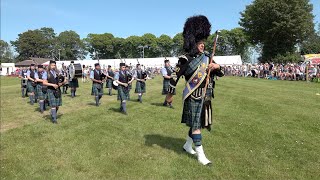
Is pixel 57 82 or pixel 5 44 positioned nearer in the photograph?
pixel 57 82

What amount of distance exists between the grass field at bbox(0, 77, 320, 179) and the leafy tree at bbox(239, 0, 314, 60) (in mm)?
38682

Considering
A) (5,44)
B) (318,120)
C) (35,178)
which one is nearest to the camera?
(35,178)

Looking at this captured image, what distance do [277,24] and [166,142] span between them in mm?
43244

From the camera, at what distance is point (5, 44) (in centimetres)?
12638

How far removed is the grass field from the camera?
222 inches

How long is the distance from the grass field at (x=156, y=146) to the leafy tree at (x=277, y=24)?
38.7 meters

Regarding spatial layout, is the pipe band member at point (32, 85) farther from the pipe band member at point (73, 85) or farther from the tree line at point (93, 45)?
the tree line at point (93, 45)

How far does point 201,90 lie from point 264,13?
153 feet

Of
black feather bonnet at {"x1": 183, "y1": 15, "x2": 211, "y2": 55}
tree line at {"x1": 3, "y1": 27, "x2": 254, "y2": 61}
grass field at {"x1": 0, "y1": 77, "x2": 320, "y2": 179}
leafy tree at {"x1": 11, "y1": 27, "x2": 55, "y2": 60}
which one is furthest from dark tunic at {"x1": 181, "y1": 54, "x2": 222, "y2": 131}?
leafy tree at {"x1": 11, "y1": 27, "x2": 55, "y2": 60}

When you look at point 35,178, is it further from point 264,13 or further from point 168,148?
point 264,13

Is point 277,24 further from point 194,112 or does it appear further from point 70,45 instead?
point 70,45

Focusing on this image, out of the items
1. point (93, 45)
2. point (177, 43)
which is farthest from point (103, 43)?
point (177, 43)

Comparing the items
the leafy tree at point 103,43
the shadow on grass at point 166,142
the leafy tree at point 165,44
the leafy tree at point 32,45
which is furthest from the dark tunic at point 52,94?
the leafy tree at point 32,45

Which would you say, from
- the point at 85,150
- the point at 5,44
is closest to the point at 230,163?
the point at 85,150
